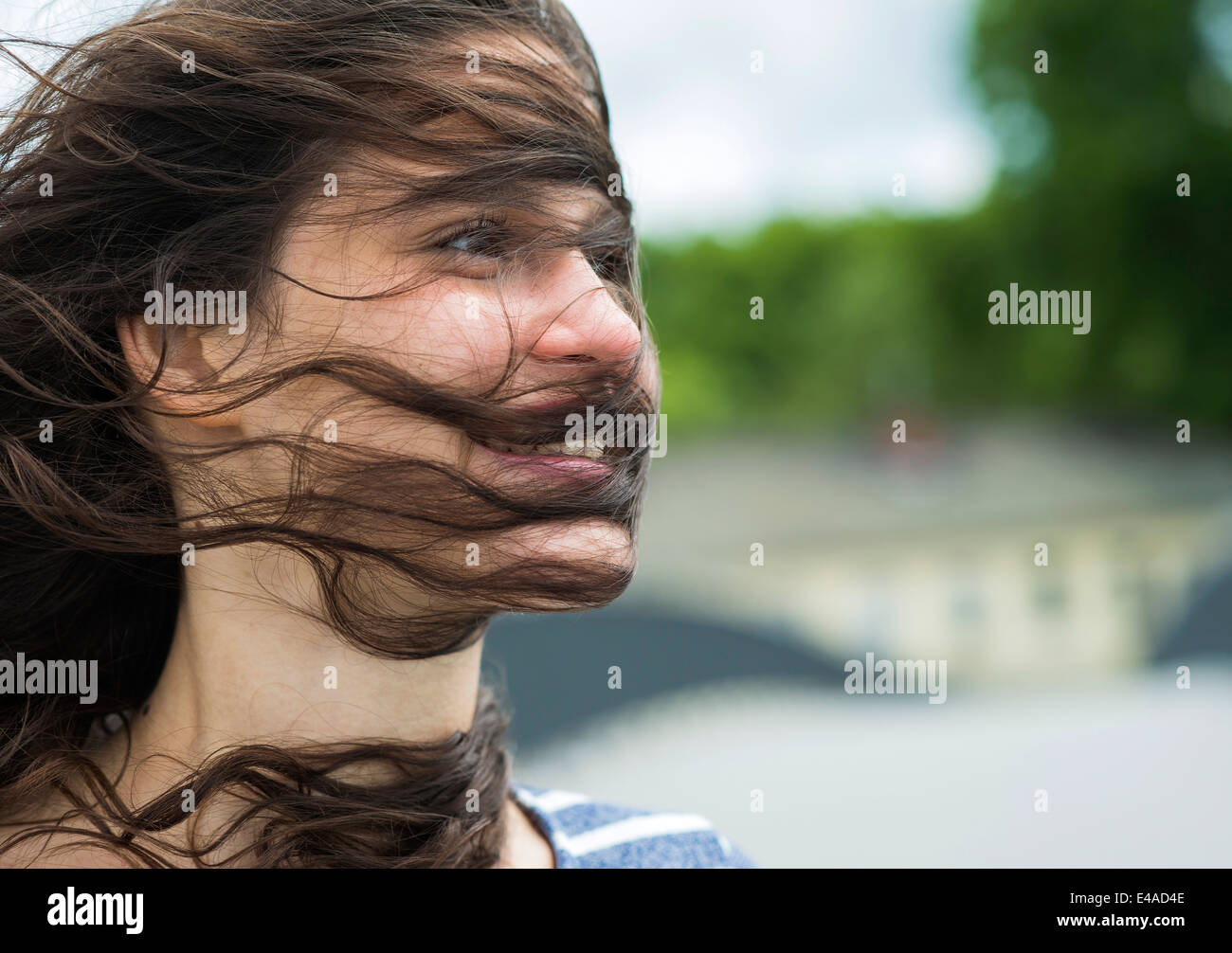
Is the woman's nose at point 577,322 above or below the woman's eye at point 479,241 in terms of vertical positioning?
below

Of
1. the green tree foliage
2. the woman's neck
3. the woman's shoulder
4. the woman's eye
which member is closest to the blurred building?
the green tree foliage

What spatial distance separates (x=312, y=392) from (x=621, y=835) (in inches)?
33.2

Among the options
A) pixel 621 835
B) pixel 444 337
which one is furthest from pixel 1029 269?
pixel 444 337

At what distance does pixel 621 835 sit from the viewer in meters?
1.70

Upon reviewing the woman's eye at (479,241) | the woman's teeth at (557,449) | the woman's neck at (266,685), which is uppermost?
the woman's eye at (479,241)

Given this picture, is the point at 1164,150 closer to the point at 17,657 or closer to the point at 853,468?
the point at 853,468

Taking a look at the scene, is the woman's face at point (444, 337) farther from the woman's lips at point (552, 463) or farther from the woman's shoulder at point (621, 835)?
the woman's shoulder at point (621, 835)

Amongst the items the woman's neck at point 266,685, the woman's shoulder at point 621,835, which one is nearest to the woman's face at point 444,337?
the woman's neck at point 266,685

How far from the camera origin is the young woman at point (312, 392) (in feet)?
4.37

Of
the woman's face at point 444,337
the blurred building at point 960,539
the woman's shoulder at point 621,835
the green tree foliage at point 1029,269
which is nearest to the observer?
the woman's face at point 444,337

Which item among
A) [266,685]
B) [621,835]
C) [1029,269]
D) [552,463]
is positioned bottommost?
[621,835]

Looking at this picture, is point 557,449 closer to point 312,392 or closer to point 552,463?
point 552,463

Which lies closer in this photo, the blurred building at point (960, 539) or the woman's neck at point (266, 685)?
the woman's neck at point (266, 685)
